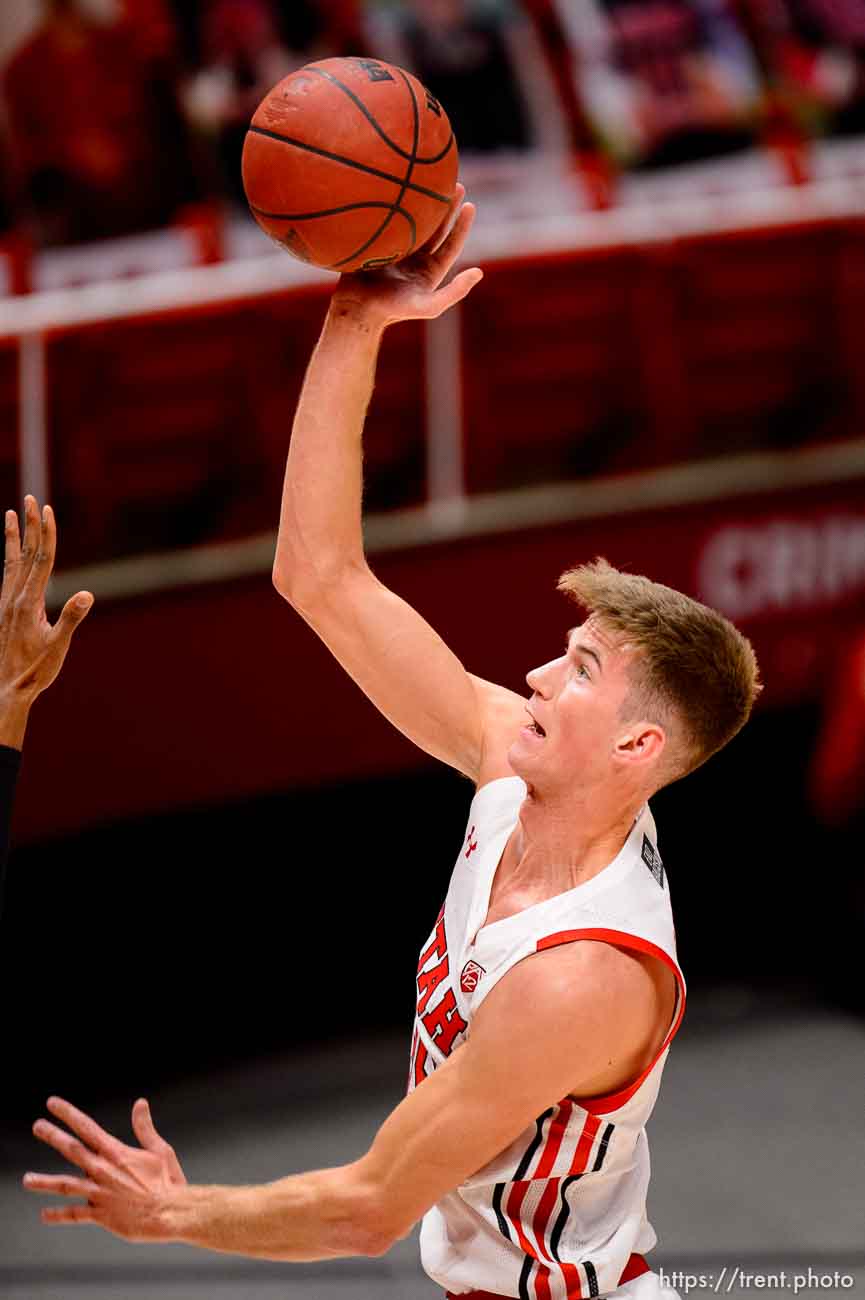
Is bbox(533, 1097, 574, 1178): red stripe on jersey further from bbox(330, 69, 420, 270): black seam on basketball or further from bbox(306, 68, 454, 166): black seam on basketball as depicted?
bbox(306, 68, 454, 166): black seam on basketball

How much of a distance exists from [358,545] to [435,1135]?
2.97 feet

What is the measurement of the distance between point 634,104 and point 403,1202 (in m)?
4.53

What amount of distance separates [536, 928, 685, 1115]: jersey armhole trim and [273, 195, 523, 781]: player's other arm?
47 centimetres

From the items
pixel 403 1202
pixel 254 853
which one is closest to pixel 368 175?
pixel 403 1202

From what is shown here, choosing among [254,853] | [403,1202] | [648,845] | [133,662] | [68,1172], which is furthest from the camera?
[254,853]

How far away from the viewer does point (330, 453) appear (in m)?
2.78

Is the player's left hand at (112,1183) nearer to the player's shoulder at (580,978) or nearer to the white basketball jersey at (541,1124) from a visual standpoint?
the white basketball jersey at (541,1124)

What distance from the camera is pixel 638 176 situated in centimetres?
614

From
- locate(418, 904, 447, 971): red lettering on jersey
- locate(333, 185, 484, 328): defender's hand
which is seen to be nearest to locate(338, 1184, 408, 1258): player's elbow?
locate(418, 904, 447, 971): red lettering on jersey

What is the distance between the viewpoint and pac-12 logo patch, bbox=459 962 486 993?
2584 millimetres

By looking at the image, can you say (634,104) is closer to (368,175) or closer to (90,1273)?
(368,175)

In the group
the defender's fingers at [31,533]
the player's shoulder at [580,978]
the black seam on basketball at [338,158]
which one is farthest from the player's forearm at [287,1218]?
the black seam on basketball at [338,158]

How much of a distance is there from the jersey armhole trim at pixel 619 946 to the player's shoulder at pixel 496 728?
Result: 1.45ft

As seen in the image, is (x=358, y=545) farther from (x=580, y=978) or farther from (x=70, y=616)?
(x=580, y=978)
